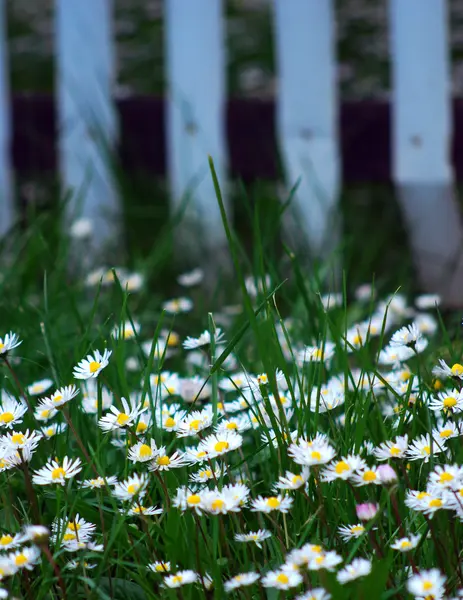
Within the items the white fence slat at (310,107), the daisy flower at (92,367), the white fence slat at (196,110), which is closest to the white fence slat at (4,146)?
the white fence slat at (196,110)

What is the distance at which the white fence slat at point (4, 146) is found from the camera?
8.37ft

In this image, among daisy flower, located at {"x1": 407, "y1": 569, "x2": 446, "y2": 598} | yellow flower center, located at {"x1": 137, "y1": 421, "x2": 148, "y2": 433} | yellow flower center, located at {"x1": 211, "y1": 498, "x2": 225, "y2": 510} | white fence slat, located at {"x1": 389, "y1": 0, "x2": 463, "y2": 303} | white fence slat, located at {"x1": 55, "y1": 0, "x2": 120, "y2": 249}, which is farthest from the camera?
white fence slat, located at {"x1": 55, "y1": 0, "x2": 120, "y2": 249}

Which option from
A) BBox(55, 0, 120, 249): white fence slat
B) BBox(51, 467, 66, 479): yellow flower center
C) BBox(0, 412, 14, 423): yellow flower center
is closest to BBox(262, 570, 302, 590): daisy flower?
BBox(51, 467, 66, 479): yellow flower center

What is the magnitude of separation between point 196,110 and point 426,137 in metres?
0.68

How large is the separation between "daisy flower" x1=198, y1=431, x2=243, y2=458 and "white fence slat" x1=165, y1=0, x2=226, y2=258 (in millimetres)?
1511

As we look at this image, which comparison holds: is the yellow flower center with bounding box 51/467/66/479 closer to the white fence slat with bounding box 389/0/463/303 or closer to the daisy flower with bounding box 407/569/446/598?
the daisy flower with bounding box 407/569/446/598

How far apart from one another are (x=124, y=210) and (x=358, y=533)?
1785 millimetres

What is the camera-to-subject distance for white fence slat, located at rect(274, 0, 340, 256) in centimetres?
233

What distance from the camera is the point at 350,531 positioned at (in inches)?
29.6

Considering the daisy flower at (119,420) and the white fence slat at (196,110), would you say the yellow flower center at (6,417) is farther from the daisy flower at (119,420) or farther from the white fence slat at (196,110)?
the white fence slat at (196,110)

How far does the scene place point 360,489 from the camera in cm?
90

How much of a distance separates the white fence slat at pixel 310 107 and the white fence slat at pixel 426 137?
0.62 feet

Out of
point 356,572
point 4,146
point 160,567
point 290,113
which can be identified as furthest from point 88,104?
point 356,572

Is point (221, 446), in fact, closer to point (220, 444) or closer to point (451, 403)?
point (220, 444)
